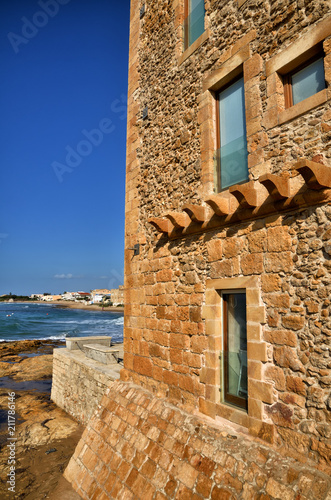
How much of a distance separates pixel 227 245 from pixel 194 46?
319cm

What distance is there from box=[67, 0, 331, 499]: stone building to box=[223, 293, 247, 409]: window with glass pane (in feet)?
0.05

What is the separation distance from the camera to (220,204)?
408 cm

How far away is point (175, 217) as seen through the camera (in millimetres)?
4863

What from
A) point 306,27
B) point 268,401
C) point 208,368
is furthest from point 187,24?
point 268,401

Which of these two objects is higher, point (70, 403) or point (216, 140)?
point (216, 140)

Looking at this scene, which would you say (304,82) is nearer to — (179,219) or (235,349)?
(179,219)

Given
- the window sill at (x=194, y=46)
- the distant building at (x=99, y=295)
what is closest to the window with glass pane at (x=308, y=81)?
the window sill at (x=194, y=46)

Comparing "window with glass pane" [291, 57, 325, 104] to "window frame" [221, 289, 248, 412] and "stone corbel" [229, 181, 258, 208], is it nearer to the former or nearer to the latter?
"stone corbel" [229, 181, 258, 208]

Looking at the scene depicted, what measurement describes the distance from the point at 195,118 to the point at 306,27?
6.14 ft

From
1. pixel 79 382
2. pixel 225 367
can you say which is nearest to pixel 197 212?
pixel 225 367

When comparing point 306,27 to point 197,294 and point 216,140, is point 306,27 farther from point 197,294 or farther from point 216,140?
point 197,294

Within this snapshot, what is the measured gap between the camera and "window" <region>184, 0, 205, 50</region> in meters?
5.14

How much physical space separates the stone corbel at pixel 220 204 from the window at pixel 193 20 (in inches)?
111

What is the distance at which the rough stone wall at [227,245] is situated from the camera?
3.18 metres
